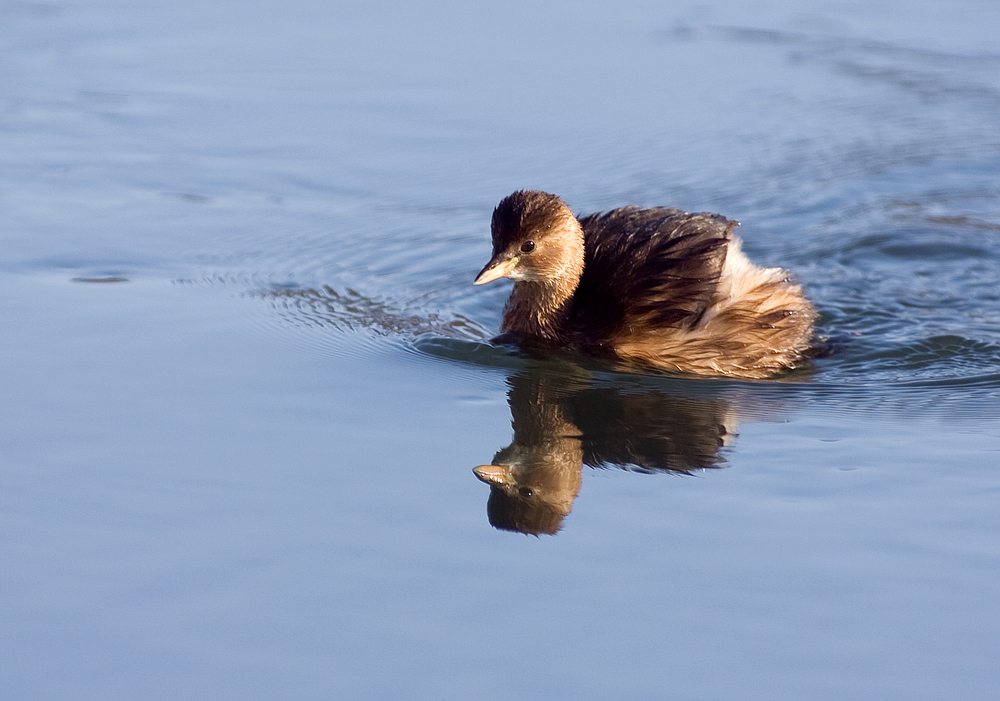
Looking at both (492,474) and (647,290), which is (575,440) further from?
(647,290)

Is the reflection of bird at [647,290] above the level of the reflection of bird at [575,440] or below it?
above

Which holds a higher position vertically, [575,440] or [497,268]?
[497,268]

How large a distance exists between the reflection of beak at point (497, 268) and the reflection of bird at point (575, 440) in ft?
2.09

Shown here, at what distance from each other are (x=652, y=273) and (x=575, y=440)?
4.48 feet

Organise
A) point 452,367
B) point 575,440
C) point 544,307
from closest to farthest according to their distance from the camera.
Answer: point 575,440, point 452,367, point 544,307

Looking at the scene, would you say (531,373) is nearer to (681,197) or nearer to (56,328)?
(56,328)

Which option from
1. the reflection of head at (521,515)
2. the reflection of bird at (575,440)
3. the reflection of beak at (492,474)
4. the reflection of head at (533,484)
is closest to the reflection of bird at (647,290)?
the reflection of bird at (575,440)

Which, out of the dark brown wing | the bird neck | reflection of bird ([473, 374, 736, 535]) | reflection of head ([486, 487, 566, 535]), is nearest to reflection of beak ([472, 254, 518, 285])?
the bird neck

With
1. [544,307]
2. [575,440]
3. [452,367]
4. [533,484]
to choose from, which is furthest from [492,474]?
[544,307]

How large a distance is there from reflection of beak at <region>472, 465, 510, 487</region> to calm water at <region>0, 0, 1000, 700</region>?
0.07m

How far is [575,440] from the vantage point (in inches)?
230

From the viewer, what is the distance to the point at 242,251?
27.2 ft

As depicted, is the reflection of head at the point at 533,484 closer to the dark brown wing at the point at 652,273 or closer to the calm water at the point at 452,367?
the calm water at the point at 452,367

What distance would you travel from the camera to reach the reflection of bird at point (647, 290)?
6.86 metres
